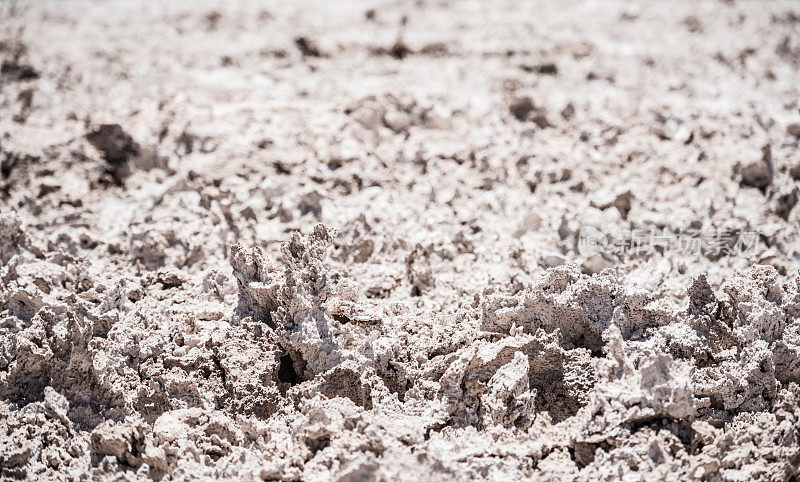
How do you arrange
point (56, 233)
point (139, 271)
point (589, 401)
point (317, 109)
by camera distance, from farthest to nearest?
1. point (317, 109)
2. point (56, 233)
3. point (139, 271)
4. point (589, 401)

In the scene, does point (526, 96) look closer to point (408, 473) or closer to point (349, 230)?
point (349, 230)

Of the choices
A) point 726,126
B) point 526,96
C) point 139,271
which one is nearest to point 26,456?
point 139,271

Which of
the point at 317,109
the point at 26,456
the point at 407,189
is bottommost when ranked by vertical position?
the point at 26,456

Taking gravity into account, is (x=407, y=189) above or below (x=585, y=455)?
above

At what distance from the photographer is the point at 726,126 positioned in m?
4.27

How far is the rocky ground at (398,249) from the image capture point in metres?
2.66

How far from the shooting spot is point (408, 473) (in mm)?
2420

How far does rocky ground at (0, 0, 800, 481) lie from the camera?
2.66 metres

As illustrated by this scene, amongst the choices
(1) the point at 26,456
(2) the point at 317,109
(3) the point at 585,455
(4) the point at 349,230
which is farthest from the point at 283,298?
(2) the point at 317,109

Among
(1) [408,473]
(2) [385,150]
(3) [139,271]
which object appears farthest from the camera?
(2) [385,150]

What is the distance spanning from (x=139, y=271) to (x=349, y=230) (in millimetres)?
917

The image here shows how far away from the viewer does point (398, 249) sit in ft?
11.5

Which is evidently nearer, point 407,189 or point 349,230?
point 349,230

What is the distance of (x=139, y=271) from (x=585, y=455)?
1978mm
